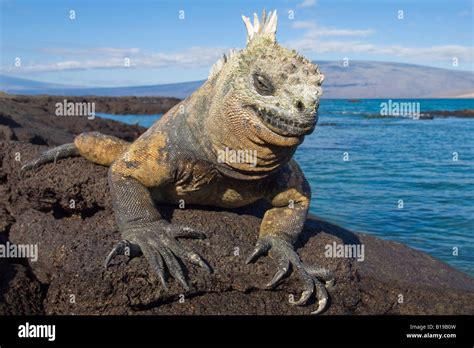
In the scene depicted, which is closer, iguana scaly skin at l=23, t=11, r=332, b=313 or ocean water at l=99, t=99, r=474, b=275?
iguana scaly skin at l=23, t=11, r=332, b=313

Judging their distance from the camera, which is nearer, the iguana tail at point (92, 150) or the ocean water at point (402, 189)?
the iguana tail at point (92, 150)

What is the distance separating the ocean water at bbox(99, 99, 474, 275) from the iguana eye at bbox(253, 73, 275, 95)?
5.44 m

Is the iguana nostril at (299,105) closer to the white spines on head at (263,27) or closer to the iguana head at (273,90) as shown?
the iguana head at (273,90)

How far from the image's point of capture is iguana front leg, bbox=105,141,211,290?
439 cm

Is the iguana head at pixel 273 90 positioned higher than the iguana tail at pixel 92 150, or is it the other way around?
the iguana head at pixel 273 90

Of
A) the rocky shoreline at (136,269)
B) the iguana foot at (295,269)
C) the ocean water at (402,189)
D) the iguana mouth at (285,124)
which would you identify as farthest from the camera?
the ocean water at (402,189)

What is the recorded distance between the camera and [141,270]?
170 inches

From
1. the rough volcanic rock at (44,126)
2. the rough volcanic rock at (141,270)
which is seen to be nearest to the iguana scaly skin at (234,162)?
the rough volcanic rock at (141,270)

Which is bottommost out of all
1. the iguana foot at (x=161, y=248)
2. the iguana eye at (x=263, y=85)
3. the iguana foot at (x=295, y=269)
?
the iguana foot at (x=295, y=269)

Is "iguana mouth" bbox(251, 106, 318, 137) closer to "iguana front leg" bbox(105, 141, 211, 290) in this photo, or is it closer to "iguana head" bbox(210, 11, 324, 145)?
"iguana head" bbox(210, 11, 324, 145)

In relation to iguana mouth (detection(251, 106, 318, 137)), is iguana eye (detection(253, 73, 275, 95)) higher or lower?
higher

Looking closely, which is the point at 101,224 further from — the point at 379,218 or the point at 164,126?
the point at 379,218

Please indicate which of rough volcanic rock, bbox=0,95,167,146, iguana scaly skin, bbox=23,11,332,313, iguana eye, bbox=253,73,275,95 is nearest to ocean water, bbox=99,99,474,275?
iguana scaly skin, bbox=23,11,332,313

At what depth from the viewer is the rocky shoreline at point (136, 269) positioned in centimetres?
428
